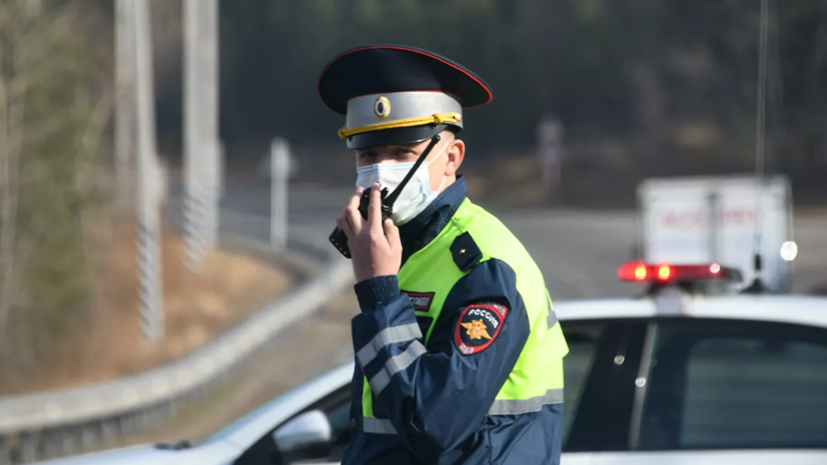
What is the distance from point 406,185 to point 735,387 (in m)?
1.93

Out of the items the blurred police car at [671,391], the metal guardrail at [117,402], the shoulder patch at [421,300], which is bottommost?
the metal guardrail at [117,402]

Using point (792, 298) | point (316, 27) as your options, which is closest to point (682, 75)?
point (316, 27)

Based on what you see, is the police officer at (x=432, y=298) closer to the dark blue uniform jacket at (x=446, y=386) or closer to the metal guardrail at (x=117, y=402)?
the dark blue uniform jacket at (x=446, y=386)

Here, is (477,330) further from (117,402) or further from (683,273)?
(117,402)

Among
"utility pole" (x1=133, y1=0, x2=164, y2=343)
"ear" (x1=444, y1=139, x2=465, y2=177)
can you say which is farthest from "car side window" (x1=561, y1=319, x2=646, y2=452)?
"utility pole" (x1=133, y1=0, x2=164, y2=343)

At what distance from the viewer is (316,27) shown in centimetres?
8456

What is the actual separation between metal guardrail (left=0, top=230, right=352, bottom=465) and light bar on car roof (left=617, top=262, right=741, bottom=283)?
5684mm

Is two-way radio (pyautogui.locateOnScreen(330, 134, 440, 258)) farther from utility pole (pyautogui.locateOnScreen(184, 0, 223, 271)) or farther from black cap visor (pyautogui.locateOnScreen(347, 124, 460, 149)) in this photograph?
utility pole (pyautogui.locateOnScreen(184, 0, 223, 271))

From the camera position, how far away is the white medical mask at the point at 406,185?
218 cm

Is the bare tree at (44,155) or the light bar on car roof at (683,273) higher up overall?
the bare tree at (44,155)

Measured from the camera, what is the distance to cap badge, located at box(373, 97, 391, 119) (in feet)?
7.29

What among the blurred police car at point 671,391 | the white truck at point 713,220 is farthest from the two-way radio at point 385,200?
the white truck at point 713,220

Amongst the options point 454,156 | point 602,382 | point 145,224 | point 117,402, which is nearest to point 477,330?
point 454,156

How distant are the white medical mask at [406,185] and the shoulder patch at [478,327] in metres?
0.24
